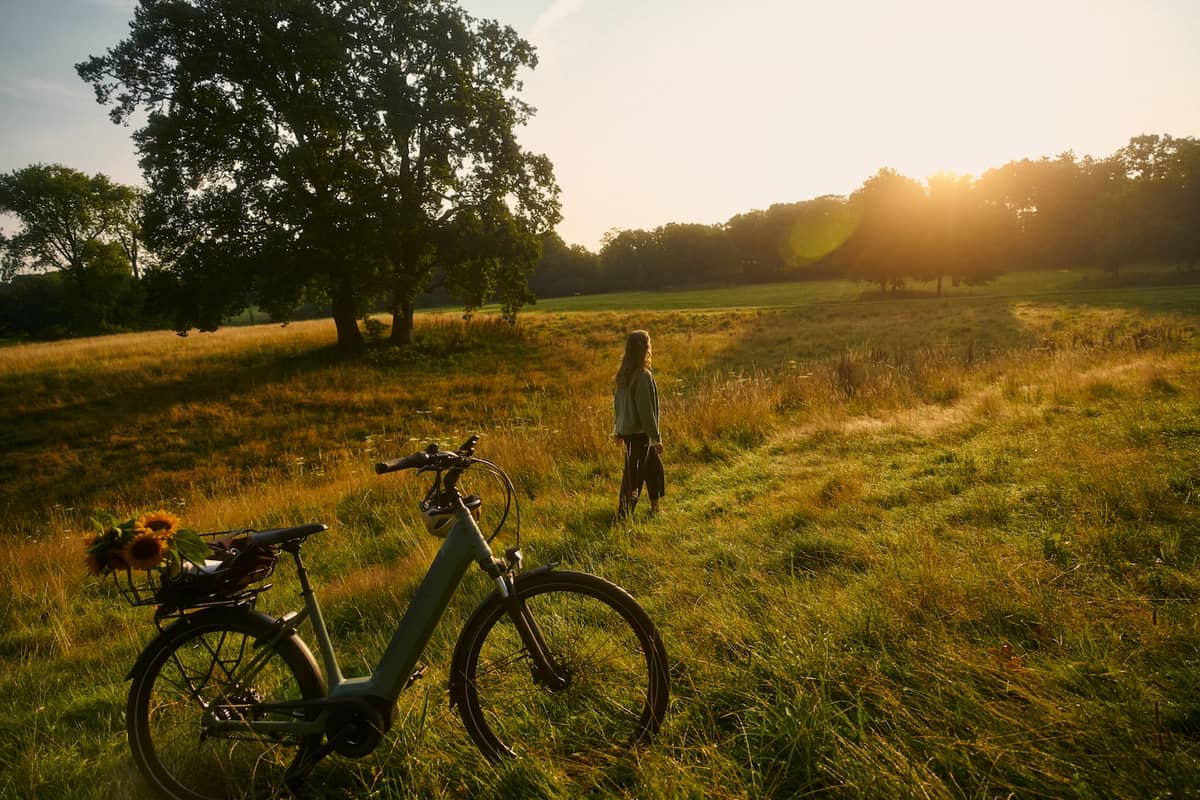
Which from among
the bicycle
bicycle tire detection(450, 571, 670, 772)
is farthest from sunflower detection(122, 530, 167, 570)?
bicycle tire detection(450, 571, 670, 772)

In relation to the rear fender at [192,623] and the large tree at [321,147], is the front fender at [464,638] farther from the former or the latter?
the large tree at [321,147]

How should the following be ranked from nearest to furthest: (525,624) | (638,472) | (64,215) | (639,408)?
(525,624)
(639,408)
(638,472)
(64,215)

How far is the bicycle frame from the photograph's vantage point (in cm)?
251

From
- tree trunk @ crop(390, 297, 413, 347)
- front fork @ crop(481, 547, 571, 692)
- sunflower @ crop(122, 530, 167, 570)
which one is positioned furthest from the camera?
Result: tree trunk @ crop(390, 297, 413, 347)

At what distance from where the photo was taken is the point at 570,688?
114 inches

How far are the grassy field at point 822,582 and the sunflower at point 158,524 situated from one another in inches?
54.1

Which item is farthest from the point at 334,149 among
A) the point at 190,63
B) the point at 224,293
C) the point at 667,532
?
the point at 667,532

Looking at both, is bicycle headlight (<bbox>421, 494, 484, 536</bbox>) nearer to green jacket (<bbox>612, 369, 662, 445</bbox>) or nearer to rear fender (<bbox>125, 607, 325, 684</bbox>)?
rear fender (<bbox>125, 607, 325, 684</bbox>)

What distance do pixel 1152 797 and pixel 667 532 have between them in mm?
3783

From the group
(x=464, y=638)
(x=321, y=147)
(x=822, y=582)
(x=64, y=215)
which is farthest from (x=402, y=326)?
(x=64, y=215)

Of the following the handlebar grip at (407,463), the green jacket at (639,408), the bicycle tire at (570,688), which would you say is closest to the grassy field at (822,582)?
the bicycle tire at (570,688)

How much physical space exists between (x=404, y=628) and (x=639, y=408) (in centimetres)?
381

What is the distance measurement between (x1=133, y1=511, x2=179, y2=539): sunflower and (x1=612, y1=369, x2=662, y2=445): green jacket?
421 cm

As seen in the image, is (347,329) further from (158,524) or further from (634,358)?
(158,524)
